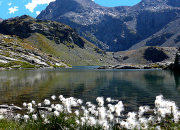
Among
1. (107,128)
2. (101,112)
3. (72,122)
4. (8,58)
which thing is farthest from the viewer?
(8,58)

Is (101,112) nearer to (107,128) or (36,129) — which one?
(107,128)

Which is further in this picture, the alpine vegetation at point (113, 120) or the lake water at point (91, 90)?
the lake water at point (91, 90)

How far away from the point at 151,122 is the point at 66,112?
5.58 m

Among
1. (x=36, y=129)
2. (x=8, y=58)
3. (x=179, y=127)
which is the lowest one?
(x=36, y=129)

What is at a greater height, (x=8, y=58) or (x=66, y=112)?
(x=8, y=58)

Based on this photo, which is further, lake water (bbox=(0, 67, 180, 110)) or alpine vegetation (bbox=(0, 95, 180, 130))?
lake water (bbox=(0, 67, 180, 110))

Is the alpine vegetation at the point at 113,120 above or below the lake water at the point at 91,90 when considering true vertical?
above

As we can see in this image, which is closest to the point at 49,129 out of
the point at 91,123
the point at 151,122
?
the point at 91,123

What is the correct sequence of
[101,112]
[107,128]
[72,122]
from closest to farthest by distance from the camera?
1. [107,128]
2. [101,112]
3. [72,122]

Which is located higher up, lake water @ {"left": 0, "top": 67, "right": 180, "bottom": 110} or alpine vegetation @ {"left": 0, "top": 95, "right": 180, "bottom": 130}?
alpine vegetation @ {"left": 0, "top": 95, "right": 180, "bottom": 130}

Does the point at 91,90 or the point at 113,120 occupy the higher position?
the point at 113,120

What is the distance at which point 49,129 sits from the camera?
35.0 feet

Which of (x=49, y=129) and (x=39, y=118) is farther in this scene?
(x=39, y=118)

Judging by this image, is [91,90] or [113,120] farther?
[91,90]
